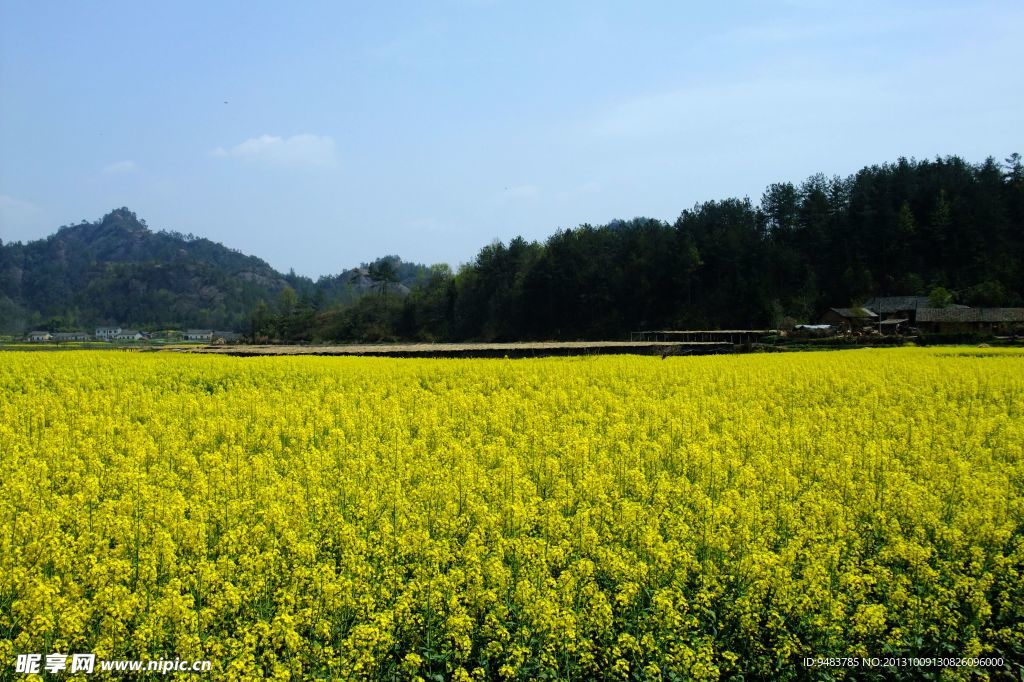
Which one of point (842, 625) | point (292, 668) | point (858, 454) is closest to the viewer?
point (292, 668)

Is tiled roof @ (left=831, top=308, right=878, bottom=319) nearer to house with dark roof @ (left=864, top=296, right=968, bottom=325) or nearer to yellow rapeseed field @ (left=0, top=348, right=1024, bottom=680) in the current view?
house with dark roof @ (left=864, top=296, right=968, bottom=325)

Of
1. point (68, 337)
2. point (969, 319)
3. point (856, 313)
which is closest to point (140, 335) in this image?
point (68, 337)

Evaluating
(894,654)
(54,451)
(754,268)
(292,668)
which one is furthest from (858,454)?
(754,268)

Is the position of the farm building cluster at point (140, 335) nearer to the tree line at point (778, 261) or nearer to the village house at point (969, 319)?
the tree line at point (778, 261)

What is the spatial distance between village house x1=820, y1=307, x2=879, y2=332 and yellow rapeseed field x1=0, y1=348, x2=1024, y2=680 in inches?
2638

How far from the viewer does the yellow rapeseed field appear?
6.05 metres

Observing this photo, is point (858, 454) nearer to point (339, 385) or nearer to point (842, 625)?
point (842, 625)

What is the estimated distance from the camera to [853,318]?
78312 millimetres

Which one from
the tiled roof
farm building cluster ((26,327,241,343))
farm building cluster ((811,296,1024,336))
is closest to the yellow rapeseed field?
farm building cluster ((811,296,1024,336))

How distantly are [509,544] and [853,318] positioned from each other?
263ft

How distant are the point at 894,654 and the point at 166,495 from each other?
8.27 meters

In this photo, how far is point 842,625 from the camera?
6504 millimetres

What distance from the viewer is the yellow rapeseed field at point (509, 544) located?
238 inches

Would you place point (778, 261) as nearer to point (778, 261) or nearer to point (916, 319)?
point (778, 261)
